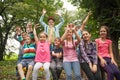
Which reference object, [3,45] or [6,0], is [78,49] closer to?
[6,0]

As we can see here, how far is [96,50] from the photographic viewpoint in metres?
9.65

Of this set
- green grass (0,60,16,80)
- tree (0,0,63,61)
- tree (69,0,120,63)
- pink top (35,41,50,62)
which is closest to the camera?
pink top (35,41,50,62)

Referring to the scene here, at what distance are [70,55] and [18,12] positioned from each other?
79.0 ft

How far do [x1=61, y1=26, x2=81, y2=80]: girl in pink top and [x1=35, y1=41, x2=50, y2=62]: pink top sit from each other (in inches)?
21.7

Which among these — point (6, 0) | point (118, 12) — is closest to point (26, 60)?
point (118, 12)

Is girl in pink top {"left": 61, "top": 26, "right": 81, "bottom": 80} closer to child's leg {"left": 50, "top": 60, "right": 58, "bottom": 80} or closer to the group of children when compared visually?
the group of children

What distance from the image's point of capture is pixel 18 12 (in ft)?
108

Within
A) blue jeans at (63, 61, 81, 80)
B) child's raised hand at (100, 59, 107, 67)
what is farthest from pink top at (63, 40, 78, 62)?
child's raised hand at (100, 59, 107, 67)

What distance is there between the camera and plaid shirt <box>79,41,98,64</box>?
9507mm

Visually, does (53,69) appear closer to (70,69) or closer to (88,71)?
(70,69)

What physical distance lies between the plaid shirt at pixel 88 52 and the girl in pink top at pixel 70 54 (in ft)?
0.71

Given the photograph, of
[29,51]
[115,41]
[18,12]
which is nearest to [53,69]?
[29,51]

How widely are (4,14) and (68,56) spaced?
28.1 meters

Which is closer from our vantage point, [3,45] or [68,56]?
[68,56]
